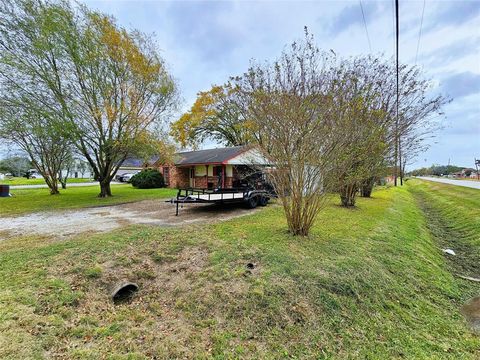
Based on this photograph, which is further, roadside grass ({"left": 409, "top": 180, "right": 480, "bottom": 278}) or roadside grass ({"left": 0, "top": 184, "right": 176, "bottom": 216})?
roadside grass ({"left": 0, "top": 184, "right": 176, "bottom": 216})

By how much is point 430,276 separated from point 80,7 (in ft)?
56.3

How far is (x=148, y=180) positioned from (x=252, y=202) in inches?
560

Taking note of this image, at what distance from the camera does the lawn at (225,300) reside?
2.95m

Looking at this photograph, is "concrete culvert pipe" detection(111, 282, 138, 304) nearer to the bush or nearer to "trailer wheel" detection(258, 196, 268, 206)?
"trailer wheel" detection(258, 196, 268, 206)

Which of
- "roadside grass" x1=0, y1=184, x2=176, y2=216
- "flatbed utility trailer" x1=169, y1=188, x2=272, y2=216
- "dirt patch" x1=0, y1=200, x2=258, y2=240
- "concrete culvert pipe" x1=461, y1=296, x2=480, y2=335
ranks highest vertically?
"flatbed utility trailer" x1=169, y1=188, x2=272, y2=216

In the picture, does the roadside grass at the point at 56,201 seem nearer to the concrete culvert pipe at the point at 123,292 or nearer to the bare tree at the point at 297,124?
the concrete culvert pipe at the point at 123,292

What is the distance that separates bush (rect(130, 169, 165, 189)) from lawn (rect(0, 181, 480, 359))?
1653 cm

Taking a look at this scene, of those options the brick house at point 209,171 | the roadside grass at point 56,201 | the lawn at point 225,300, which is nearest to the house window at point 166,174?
the brick house at point 209,171

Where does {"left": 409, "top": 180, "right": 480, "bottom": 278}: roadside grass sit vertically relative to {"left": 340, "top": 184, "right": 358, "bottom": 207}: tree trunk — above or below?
below

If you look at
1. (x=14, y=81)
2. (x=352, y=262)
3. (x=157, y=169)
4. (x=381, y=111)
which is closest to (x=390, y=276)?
(x=352, y=262)

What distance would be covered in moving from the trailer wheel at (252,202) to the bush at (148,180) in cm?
1403

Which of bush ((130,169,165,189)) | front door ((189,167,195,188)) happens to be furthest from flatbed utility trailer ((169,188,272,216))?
bush ((130,169,165,189))

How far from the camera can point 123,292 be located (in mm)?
3873

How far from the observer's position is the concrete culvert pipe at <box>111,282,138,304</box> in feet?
12.3
